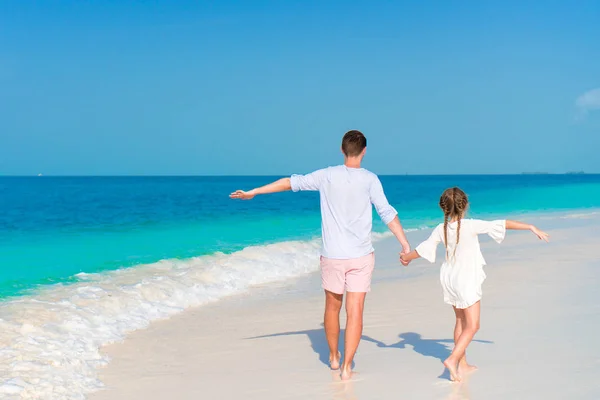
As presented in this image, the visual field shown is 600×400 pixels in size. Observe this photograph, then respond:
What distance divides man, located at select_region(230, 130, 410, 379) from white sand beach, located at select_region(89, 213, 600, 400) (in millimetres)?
606

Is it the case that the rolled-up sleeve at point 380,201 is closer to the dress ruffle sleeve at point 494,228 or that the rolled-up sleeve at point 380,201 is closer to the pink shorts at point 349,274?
the pink shorts at point 349,274

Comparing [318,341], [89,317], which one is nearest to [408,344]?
[318,341]

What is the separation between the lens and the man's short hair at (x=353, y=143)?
4.86m

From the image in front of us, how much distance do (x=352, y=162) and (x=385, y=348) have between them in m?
2.01

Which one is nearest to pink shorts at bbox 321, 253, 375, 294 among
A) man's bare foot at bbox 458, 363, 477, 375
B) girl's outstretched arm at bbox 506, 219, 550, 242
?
man's bare foot at bbox 458, 363, 477, 375

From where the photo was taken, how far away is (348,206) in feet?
16.0

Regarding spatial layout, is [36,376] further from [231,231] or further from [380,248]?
[231,231]

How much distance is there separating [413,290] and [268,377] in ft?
13.5

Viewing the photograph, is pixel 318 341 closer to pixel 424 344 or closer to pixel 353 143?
pixel 424 344

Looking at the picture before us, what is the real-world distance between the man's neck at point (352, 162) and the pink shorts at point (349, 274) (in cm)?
73

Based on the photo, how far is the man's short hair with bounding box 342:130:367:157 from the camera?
4859 mm

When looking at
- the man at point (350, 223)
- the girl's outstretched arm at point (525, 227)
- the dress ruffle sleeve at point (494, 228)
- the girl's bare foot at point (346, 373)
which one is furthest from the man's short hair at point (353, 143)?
the girl's bare foot at point (346, 373)

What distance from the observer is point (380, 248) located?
15.4m

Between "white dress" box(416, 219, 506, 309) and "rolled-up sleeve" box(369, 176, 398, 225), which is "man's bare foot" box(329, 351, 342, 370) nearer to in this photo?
"white dress" box(416, 219, 506, 309)
